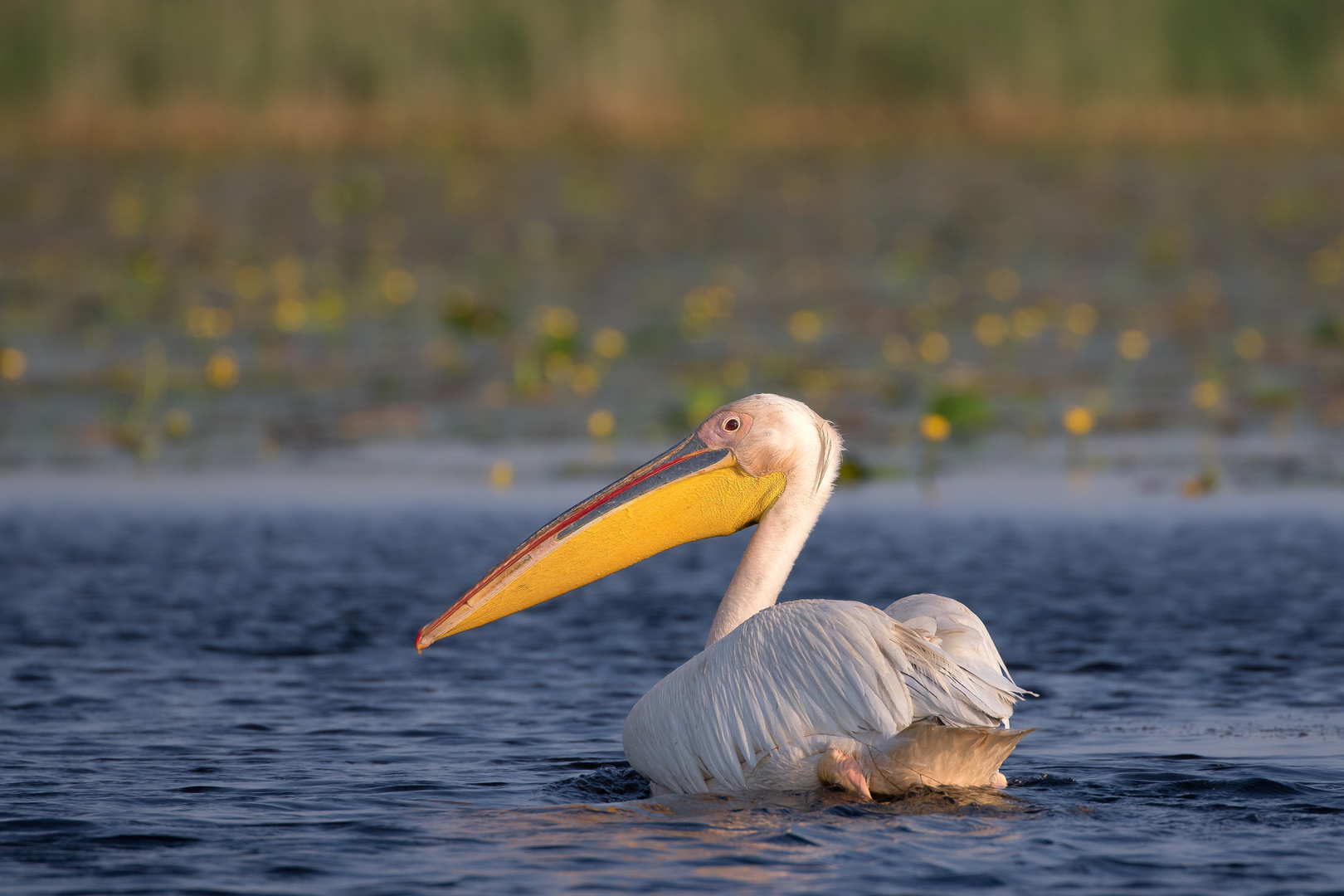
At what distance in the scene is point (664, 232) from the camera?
15.1 m

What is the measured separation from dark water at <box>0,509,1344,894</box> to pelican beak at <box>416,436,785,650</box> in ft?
1.18

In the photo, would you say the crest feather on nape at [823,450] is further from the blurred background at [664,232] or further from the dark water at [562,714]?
the blurred background at [664,232]

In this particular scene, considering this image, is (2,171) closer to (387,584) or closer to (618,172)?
(618,172)

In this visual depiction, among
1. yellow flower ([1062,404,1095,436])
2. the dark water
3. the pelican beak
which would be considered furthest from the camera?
yellow flower ([1062,404,1095,436])

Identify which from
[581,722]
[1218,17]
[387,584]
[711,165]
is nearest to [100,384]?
[387,584]

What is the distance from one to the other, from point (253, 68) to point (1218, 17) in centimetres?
889

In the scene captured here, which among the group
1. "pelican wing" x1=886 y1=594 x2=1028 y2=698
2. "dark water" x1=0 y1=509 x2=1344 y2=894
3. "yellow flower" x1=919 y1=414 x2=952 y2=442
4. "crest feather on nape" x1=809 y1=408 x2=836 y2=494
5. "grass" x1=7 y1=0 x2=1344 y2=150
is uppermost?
"grass" x1=7 y1=0 x2=1344 y2=150

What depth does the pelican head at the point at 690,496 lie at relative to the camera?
16.2 feet

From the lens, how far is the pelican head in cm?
493

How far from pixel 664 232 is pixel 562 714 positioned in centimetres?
1014

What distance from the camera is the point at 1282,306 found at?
12.3 m

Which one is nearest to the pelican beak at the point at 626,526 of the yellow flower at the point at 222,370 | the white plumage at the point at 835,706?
the white plumage at the point at 835,706

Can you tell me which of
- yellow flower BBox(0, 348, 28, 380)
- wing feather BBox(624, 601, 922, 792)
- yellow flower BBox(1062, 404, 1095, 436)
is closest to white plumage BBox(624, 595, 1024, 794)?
wing feather BBox(624, 601, 922, 792)

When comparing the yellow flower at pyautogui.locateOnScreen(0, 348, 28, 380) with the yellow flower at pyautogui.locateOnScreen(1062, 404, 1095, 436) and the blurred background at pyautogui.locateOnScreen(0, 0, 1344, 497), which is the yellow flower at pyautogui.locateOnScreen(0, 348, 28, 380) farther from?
the yellow flower at pyautogui.locateOnScreen(1062, 404, 1095, 436)
